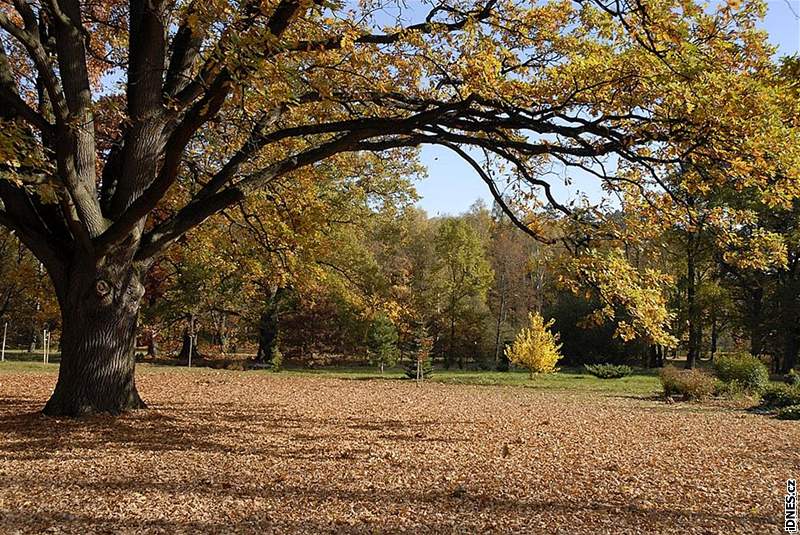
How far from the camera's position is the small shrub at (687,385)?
14688 millimetres

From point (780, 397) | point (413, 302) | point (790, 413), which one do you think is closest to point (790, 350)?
point (413, 302)

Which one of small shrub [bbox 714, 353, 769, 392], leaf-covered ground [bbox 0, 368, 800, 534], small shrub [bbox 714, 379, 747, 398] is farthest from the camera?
small shrub [bbox 714, 353, 769, 392]

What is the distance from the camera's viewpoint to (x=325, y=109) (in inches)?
324

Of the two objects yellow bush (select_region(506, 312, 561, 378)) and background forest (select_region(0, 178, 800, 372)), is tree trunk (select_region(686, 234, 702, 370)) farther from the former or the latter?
yellow bush (select_region(506, 312, 561, 378))

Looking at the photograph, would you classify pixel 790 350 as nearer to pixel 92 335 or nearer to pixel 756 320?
pixel 756 320

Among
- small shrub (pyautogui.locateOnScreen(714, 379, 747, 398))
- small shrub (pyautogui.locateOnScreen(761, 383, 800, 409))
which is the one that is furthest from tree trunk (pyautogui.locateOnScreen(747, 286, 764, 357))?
small shrub (pyautogui.locateOnScreen(761, 383, 800, 409))

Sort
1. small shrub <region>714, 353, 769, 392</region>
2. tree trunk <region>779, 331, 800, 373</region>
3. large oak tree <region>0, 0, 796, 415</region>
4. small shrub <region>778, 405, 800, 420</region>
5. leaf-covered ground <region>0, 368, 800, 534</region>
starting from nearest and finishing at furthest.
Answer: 1. leaf-covered ground <region>0, 368, 800, 534</region>
2. large oak tree <region>0, 0, 796, 415</region>
3. small shrub <region>778, 405, 800, 420</region>
4. small shrub <region>714, 353, 769, 392</region>
5. tree trunk <region>779, 331, 800, 373</region>

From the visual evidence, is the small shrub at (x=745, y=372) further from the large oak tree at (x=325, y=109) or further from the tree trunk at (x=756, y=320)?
the tree trunk at (x=756, y=320)

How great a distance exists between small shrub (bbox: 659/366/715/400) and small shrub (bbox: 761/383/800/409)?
1.30 metres

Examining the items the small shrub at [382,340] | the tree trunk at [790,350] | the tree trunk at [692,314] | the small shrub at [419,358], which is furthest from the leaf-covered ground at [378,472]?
the tree trunk at [790,350]

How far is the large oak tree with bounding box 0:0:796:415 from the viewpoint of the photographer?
19.8 ft

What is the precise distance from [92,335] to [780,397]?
13155 millimetres

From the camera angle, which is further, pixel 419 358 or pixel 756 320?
pixel 756 320

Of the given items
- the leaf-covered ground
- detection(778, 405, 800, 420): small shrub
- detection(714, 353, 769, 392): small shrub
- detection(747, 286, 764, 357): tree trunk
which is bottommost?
detection(778, 405, 800, 420): small shrub
